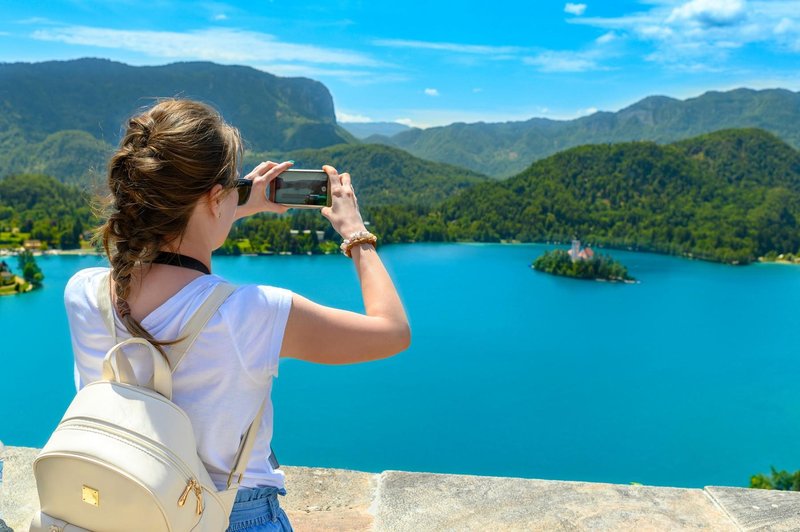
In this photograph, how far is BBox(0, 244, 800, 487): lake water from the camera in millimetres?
21219

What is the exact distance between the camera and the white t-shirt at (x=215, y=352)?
0.76 meters

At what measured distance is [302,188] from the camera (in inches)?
39.0

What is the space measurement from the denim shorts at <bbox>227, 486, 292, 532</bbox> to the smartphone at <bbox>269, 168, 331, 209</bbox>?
1.21ft

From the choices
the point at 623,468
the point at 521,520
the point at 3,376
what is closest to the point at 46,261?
the point at 3,376

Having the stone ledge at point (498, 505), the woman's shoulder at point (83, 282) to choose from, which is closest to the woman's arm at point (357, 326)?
the woman's shoulder at point (83, 282)

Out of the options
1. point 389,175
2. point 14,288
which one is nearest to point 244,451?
point 14,288

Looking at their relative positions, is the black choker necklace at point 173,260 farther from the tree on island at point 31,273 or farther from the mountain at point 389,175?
the mountain at point 389,175

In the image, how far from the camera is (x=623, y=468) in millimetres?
20578

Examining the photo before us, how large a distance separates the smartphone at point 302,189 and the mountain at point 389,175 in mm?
71518

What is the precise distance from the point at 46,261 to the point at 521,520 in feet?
150

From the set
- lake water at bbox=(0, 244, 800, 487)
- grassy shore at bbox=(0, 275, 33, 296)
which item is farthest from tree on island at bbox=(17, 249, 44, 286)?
lake water at bbox=(0, 244, 800, 487)

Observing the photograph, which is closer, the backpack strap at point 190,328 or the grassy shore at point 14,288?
the backpack strap at point 190,328

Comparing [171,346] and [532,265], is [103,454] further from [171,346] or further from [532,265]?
[532,265]

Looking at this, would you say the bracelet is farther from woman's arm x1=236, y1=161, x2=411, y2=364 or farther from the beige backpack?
the beige backpack
